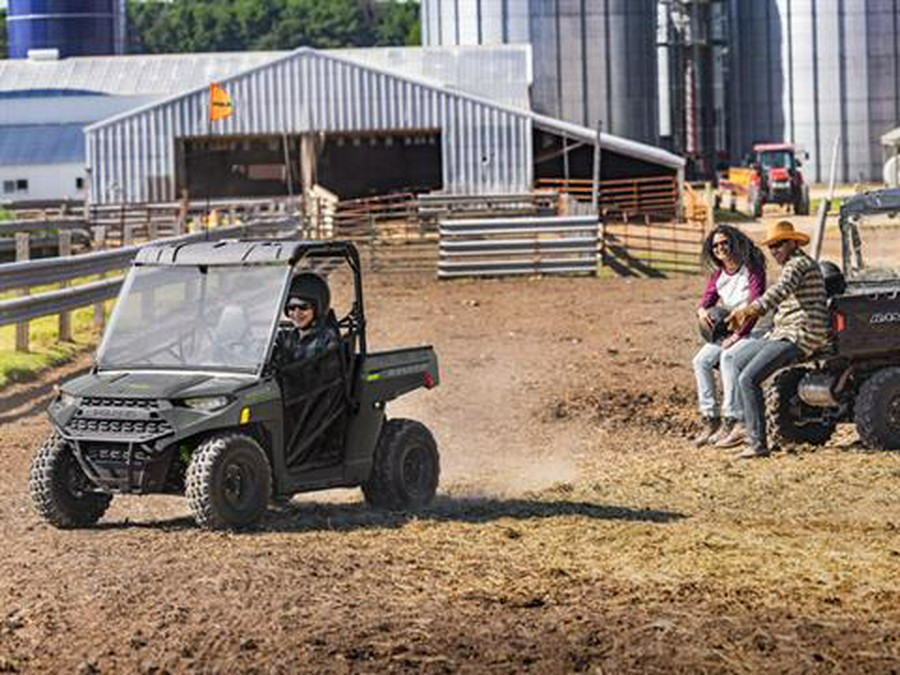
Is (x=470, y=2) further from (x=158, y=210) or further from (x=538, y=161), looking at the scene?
(x=158, y=210)

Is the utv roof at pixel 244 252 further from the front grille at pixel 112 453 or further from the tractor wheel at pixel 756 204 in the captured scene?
the tractor wheel at pixel 756 204

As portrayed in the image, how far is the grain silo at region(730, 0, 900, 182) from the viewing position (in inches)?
3177

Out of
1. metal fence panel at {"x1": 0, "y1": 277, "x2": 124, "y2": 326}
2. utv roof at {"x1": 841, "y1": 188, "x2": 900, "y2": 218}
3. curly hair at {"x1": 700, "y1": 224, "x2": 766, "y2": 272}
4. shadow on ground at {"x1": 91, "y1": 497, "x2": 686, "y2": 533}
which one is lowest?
A: shadow on ground at {"x1": 91, "y1": 497, "x2": 686, "y2": 533}

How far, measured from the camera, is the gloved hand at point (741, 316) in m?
13.5

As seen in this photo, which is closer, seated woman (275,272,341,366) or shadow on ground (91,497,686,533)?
shadow on ground (91,497,686,533)

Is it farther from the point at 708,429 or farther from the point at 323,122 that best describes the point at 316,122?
the point at 708,429

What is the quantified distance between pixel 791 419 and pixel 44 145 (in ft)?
195

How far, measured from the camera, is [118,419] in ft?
33.0

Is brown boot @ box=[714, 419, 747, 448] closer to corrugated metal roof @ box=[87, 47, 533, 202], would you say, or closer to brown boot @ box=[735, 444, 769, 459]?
brown boot @ box=[735, 444, 769, 459]

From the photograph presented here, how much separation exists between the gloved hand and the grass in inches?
268

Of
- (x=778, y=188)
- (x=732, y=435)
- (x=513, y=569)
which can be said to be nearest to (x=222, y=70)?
(x=778, y=188)

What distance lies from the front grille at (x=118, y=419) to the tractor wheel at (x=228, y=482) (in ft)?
0.88

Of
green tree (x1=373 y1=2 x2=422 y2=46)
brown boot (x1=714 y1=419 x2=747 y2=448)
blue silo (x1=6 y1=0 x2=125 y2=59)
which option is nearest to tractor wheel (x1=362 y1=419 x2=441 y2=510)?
brown boot (x1=714 y1=419 x2=747 y2=448)

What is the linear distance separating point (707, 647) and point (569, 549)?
2.47 metres
